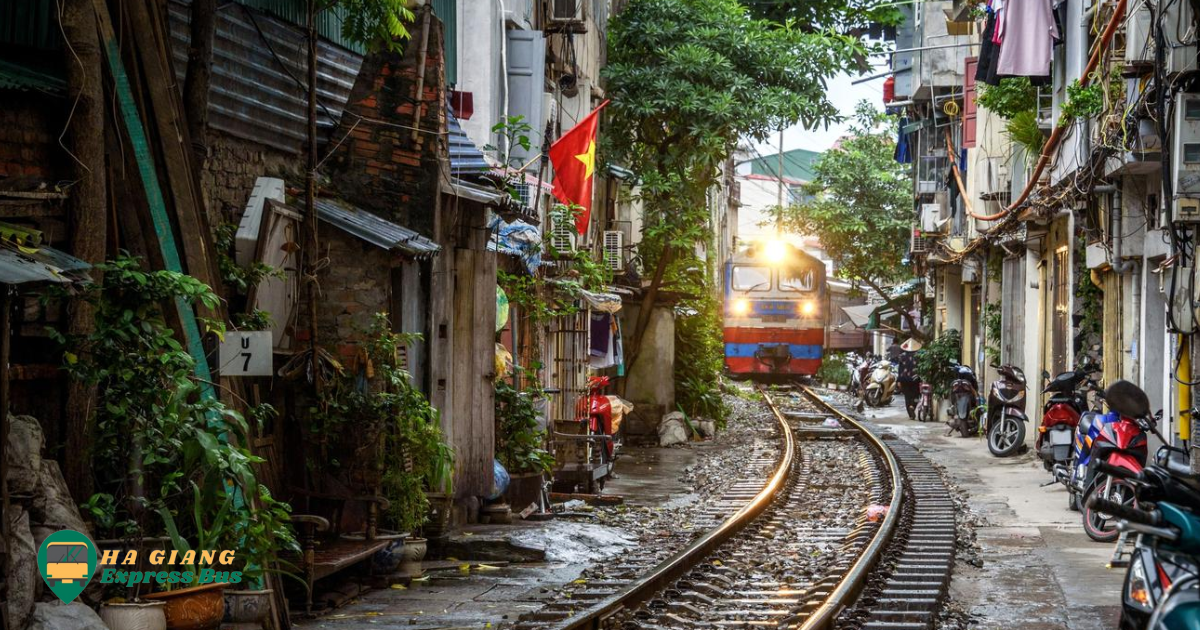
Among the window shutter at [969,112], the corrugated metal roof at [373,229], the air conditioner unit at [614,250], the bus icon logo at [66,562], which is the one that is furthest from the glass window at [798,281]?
the bus icon logo at [66,562]

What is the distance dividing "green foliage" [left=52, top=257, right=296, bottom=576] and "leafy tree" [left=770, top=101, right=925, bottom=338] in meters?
33.1

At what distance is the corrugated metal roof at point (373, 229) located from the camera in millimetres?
10461

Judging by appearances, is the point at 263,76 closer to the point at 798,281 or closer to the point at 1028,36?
the point at 1028,36

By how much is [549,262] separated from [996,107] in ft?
25.0

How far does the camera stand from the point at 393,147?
11398 mm

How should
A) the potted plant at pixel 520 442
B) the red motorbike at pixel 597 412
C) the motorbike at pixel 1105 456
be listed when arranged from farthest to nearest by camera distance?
the red motorbike at pixel 597 412, the potted plant at pixel 520 442, the motorbike at pixel 1105 456

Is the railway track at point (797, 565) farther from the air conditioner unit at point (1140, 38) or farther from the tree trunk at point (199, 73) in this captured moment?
the air conditioner unit at point (1140, 38)

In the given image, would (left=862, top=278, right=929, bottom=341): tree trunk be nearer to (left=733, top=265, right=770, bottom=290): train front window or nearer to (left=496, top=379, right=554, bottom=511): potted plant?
(left=733, top=265, right=770, bottom=290): train front window

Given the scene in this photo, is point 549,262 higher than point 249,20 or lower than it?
lower

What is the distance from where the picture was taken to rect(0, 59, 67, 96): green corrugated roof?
743 centimetres

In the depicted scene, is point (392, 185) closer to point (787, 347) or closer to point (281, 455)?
point (281, 455)

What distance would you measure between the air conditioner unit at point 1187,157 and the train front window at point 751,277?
77.4 ft

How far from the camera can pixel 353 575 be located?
32.2 feet

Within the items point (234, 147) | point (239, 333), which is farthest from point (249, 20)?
point (239, 333)
